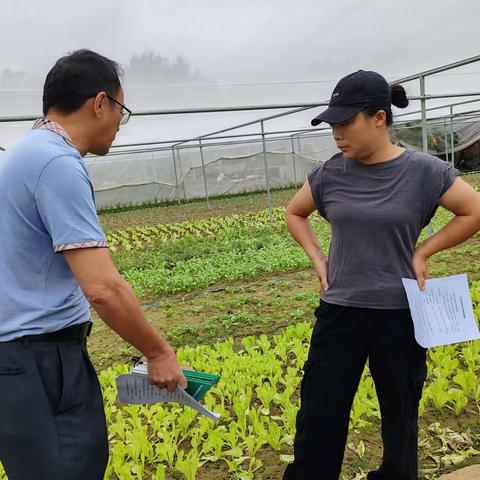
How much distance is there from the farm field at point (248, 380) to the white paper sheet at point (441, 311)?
2.69ft

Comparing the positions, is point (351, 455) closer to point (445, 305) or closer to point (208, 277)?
point (445, 305)

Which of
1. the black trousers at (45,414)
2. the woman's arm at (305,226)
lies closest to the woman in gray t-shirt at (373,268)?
the woman's arm at (305,226)

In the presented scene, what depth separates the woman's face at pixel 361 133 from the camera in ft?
5.74

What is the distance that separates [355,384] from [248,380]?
4.19 ft

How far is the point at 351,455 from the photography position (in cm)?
241

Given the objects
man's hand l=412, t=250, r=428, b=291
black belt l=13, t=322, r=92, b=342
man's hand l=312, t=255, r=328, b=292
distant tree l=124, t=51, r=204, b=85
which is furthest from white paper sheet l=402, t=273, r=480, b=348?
distant tree l=124, t=51, r=204, b=85

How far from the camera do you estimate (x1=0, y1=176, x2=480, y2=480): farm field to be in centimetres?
238

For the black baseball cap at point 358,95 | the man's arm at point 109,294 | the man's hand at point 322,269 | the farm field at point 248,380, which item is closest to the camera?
the man's arm at point 109,294

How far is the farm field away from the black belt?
3.42ft

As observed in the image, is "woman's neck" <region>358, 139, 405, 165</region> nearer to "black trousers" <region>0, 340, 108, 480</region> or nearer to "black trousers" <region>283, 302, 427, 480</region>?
"black trousers" <region>283, 302, 427, 480</region>

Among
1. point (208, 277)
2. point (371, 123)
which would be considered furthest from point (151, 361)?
point (208, 277)

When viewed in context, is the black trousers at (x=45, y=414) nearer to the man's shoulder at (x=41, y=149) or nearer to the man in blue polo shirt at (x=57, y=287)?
the man in blue polo shirt at (x=57, y=287)

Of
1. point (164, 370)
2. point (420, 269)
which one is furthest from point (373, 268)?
point (164, 370)

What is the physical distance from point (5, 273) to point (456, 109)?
2283 centimetres
